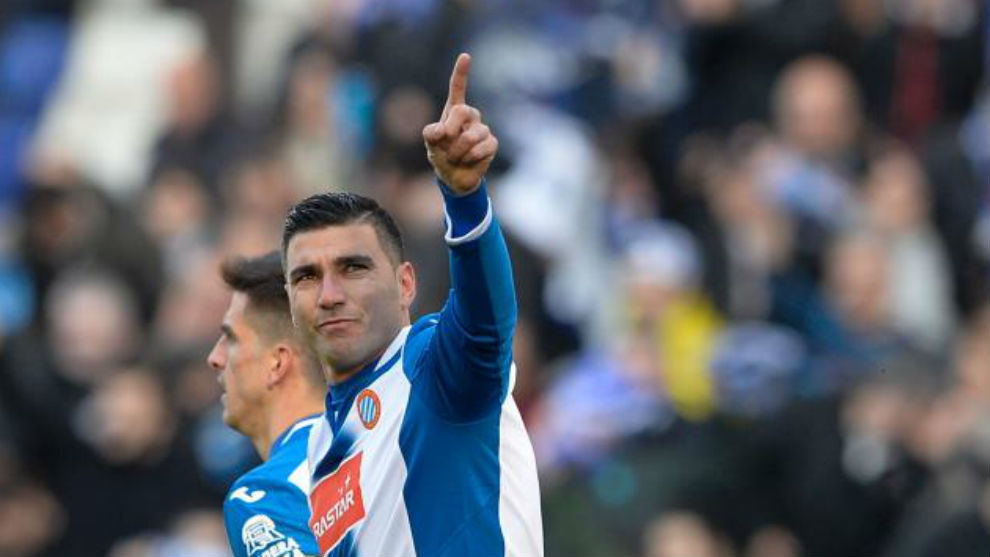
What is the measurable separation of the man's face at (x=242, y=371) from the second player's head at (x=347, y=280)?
37.9 inches

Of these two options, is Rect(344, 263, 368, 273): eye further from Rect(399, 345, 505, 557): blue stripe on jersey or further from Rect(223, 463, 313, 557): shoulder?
Rect(223, 463, 313, 557): shoulder

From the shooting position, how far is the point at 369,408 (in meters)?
6.39

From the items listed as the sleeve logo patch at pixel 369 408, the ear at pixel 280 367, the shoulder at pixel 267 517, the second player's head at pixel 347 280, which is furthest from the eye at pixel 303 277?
the ear at pixel 280 367

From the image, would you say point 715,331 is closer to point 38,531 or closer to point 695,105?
Result: point 695,105

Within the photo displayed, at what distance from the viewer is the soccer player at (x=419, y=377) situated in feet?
19.3

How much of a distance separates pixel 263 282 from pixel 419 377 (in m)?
1.43

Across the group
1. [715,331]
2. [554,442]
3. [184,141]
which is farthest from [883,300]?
[184,141]

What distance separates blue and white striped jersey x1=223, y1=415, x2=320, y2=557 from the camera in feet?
22.2

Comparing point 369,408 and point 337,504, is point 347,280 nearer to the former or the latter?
point 369,408

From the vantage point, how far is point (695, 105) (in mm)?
13891

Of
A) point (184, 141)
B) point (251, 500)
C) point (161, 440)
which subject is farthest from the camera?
point (184, 141)

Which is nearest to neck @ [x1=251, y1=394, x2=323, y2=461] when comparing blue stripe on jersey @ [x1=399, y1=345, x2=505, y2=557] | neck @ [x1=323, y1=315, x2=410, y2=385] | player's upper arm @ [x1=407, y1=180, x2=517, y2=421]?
neck @ [x1=323, y1=315, x2=410, y2=385]

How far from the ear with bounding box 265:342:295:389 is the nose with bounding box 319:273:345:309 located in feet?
3.64

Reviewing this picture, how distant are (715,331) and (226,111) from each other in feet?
15.4
